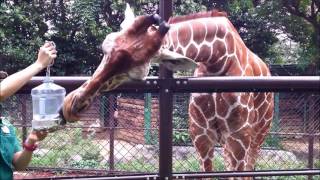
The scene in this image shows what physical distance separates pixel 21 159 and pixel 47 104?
0.65ft

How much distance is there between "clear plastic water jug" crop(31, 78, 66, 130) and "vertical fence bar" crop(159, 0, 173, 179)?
32cm

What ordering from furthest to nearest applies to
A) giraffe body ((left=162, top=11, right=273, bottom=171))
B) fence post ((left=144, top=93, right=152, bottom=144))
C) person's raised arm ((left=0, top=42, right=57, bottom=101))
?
fence post ((left=144, top=93, right=152, bottom=144)) → giraffe body ((left=162, top=11, right=273, bottom=171)) → person's raised arm ((left=0, top=42, right=57, bottom=101))

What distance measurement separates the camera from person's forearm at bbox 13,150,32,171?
1702 mm

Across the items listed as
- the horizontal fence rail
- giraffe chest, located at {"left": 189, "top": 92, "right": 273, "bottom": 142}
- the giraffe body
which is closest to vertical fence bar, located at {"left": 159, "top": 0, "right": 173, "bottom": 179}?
the horizontal fence rail

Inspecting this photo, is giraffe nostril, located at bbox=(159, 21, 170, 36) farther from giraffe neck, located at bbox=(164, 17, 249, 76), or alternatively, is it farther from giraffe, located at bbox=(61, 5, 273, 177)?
giraffe neck, located at bbox=(164, 17, 249, 76)

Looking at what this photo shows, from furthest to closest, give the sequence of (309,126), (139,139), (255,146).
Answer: (139,139), (309,126), (255,146)

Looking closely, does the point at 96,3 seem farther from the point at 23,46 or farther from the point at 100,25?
the point at 23,46

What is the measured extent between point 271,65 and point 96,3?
10.1ft

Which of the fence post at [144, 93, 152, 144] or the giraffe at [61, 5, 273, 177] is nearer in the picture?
the giraffe at [61, 5, 273, 177]

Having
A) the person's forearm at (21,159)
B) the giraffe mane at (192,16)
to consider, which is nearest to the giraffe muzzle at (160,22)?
the person's forearm at (21,159)

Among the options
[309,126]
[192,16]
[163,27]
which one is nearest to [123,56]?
[163,27]

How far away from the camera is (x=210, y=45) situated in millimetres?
2465

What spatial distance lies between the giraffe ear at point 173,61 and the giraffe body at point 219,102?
0.65 m

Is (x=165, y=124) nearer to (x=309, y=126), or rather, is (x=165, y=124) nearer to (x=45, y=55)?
(x=45, y=55)
